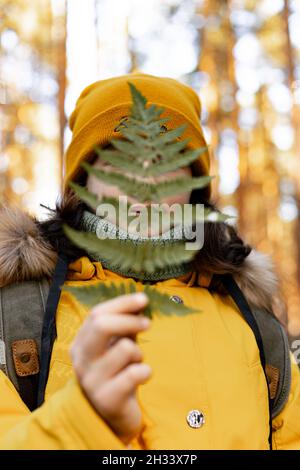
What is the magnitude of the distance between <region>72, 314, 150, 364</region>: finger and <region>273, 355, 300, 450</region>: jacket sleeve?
1084 millimetres

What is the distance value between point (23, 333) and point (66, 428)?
663mm

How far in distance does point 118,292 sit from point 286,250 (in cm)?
2116

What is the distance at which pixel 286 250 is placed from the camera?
21328mm

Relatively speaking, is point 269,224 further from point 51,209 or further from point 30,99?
point 51,209

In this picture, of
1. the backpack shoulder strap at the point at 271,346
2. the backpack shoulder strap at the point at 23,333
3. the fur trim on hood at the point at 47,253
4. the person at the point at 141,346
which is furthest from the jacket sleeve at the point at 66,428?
the backpack shoulder strap at the point at 271,346

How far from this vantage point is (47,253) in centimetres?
173

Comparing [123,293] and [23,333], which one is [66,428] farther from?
[23,333]

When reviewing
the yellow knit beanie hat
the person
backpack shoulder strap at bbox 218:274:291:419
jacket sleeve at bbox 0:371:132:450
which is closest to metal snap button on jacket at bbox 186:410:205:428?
the person

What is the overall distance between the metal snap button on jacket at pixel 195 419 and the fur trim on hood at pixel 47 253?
56cm

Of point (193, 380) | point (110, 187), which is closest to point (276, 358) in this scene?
point (193, 380)

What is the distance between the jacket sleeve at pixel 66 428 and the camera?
88cm

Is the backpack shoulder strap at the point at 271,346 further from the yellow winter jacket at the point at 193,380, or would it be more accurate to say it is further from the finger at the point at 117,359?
the finger at the point at 117,359

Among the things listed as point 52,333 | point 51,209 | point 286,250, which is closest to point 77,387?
point 52,333

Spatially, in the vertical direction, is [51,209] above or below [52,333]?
above
